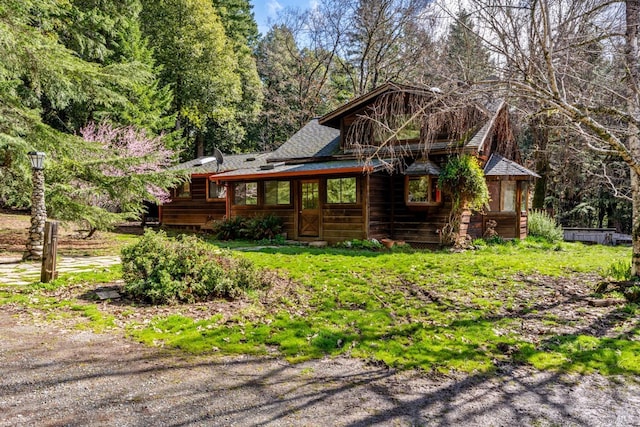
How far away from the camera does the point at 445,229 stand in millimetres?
11719

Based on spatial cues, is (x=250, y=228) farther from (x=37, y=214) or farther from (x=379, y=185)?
(x=37, y=214)

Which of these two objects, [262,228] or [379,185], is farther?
[262,228]

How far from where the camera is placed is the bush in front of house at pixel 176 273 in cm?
561

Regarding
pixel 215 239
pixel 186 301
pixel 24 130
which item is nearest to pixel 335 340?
pixel 186 301

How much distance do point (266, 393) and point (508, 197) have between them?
1241cm

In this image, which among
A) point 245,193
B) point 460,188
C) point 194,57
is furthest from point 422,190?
point 194,57

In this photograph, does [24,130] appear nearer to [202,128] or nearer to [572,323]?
[572,323]

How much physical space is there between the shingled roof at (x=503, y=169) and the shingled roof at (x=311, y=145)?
16.5 ft

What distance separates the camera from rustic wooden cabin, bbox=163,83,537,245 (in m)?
12.1

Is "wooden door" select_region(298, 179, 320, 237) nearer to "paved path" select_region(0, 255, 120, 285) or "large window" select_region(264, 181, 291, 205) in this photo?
"large window" select_region(264, 181, 291, 205)

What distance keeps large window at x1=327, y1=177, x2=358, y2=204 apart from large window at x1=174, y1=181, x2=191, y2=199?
788cm

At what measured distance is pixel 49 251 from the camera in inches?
247

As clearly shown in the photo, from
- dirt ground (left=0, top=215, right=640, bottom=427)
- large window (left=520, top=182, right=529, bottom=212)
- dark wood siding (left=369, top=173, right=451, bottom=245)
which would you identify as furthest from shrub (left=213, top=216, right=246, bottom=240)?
dirt ground (left=0, top=215, right=640, bottom=427)

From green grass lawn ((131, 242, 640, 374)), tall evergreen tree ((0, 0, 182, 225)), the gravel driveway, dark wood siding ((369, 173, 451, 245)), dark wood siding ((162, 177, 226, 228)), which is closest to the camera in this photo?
the gravel driveway
